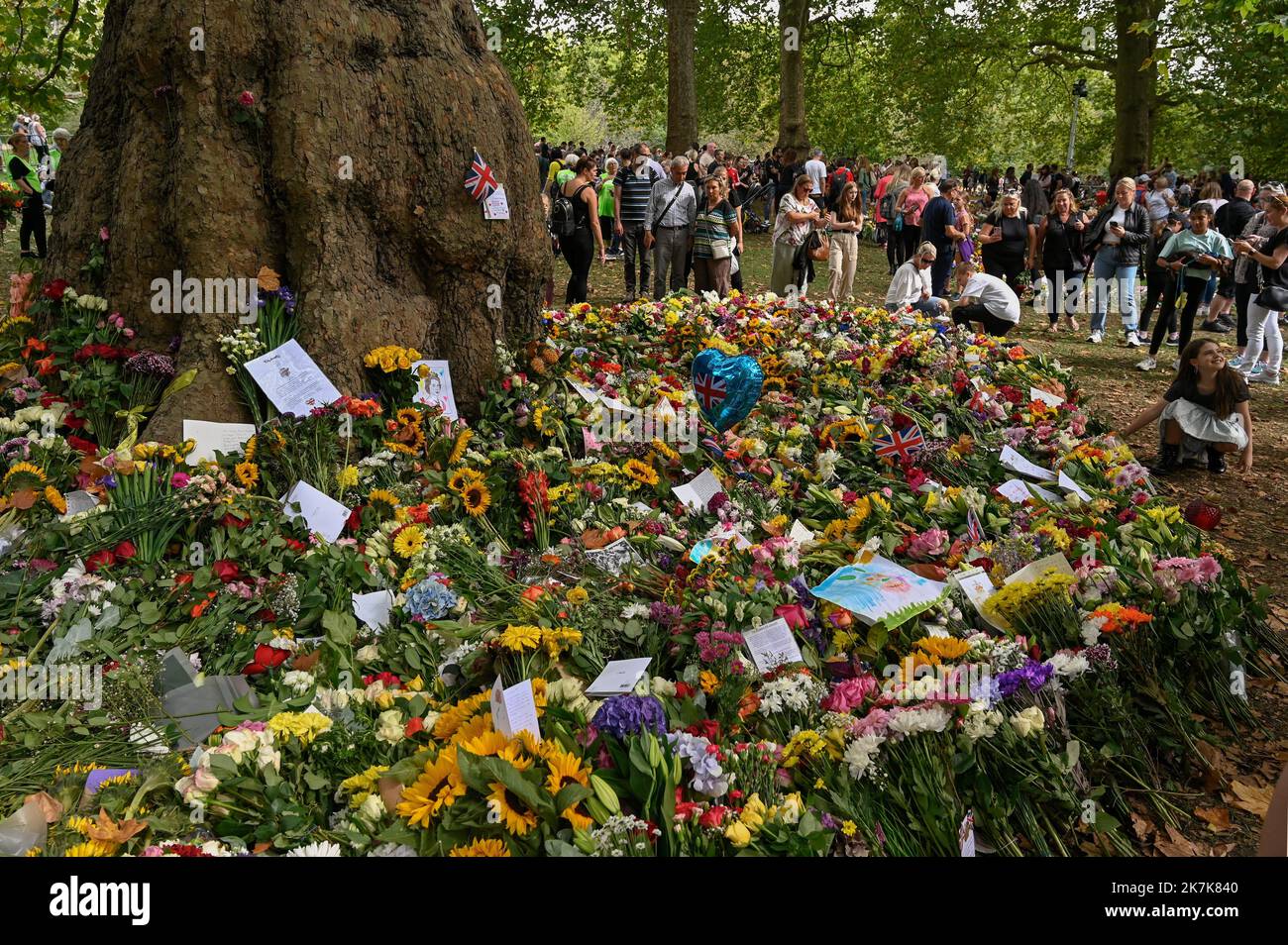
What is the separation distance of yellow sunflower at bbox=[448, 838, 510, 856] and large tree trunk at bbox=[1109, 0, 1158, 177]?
21552mm

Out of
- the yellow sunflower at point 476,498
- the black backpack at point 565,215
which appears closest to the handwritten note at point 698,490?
the yellow sunflower at point 476,498

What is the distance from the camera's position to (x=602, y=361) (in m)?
6.59

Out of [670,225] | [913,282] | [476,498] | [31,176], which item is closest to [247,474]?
[476,498]

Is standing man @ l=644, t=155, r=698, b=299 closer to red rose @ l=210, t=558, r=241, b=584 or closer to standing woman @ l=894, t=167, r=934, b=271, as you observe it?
standing woman @ l=894, t=167, r=934, b=271

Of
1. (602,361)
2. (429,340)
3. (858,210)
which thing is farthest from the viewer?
(858,210)

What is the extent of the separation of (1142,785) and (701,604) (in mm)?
1602

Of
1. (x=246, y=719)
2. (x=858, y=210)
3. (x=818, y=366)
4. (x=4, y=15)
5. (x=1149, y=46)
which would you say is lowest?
(x=246, y=719)

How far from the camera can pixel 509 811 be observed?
2.56 metres

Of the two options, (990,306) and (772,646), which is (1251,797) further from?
(990,306)

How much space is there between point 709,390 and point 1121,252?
823 cm

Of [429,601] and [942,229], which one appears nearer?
[429,601]

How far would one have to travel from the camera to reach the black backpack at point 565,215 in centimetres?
1081
